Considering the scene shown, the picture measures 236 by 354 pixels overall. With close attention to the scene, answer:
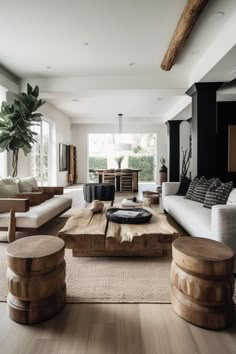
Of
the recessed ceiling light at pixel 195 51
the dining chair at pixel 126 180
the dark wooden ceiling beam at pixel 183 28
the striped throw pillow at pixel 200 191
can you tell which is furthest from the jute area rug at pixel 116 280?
the dining chair at pixel 126 180

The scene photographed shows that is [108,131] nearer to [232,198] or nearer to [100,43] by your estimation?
[100,43]

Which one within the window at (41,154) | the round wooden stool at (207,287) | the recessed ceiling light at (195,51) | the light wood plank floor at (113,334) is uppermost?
the recessed ceiling light at (195,51)

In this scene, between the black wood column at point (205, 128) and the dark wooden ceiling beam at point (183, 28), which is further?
the black wood column at point (205, 128)

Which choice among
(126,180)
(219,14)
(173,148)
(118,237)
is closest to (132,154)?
(173,148)

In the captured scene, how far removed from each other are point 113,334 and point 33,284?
591 millimetres

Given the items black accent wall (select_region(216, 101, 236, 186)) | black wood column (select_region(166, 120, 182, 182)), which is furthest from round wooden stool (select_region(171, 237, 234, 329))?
black wood column (select_region(166, 120, 182, 182))

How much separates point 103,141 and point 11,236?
9131mm

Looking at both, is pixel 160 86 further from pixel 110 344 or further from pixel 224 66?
pixel 110 344

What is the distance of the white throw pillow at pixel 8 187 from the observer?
3.43 metres

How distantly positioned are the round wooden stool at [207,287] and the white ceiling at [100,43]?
2995 mm

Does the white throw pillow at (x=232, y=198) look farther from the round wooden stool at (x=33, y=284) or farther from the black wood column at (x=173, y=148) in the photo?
the black wood column at (x=173, y=148)

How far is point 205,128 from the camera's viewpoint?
4953 mm

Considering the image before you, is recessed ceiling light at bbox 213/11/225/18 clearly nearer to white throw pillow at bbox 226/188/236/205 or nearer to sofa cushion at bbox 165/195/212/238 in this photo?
white throw pillow at bbox 226/188/236/205

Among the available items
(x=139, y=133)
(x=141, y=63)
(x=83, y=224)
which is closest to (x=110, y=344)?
(x=83, y=224)
